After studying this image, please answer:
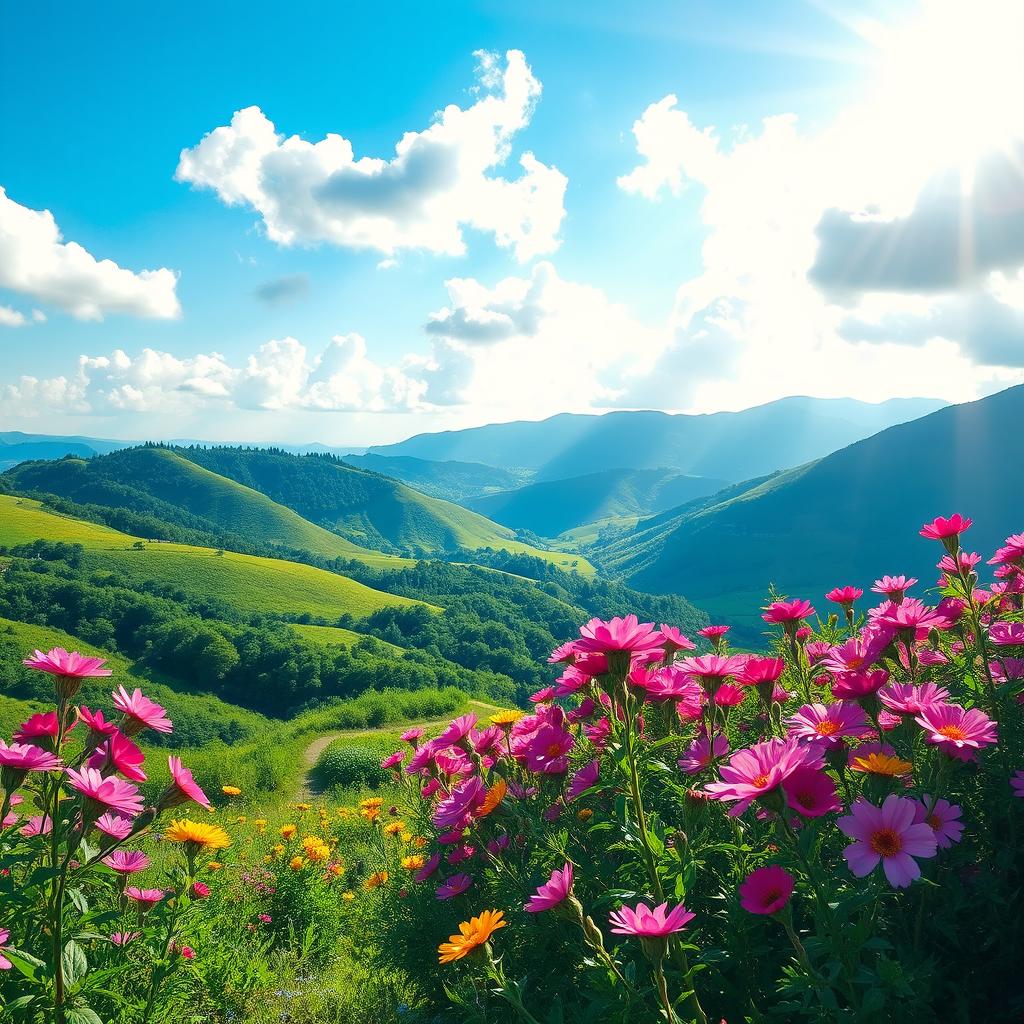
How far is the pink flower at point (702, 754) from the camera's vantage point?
227 centimetres

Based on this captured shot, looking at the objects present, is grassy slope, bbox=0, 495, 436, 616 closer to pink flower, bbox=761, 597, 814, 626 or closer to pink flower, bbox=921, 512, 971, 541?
pink flower, bbox=761, 597, 814, 626

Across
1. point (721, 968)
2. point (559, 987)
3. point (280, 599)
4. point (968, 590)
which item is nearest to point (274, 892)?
point (559, 987)

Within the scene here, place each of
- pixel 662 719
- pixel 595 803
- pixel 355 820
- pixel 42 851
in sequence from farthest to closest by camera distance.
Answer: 1. pixel 355 820
2. pixel 662 719
3. pixel 595 803
4. pixel 42 851

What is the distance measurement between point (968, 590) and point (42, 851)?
348 centimetres

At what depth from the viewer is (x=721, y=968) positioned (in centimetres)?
204

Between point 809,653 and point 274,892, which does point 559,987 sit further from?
point 274,892

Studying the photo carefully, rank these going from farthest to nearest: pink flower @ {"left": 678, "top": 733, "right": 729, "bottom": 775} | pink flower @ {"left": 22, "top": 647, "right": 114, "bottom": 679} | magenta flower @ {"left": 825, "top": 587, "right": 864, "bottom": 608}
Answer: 1. magenta flower @ {"left": 825, "top": 587, "right": 864, "bottom": 608}
2. pink flower @ {"left": 678, "top": 733, "right": 729, "bottom": 775}
3. pink flower @ {"left": 22, "top": 647, "right": 114, "bottom": 679}

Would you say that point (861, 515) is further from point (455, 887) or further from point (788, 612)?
point (455, 887)

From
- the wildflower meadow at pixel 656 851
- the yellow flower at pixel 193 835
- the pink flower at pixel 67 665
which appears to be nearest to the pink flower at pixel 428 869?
the wildflower meadow at pixel 656 851

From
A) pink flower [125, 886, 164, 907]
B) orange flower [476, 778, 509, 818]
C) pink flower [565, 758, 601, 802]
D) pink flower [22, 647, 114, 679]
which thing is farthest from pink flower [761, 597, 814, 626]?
pink flower [125, 886, 164, 907]

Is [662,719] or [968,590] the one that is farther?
[662,719]

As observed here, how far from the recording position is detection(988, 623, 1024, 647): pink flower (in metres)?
2.57

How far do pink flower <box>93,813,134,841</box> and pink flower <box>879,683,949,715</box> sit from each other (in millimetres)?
2611

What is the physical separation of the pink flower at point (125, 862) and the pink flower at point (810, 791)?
263 centimetres
